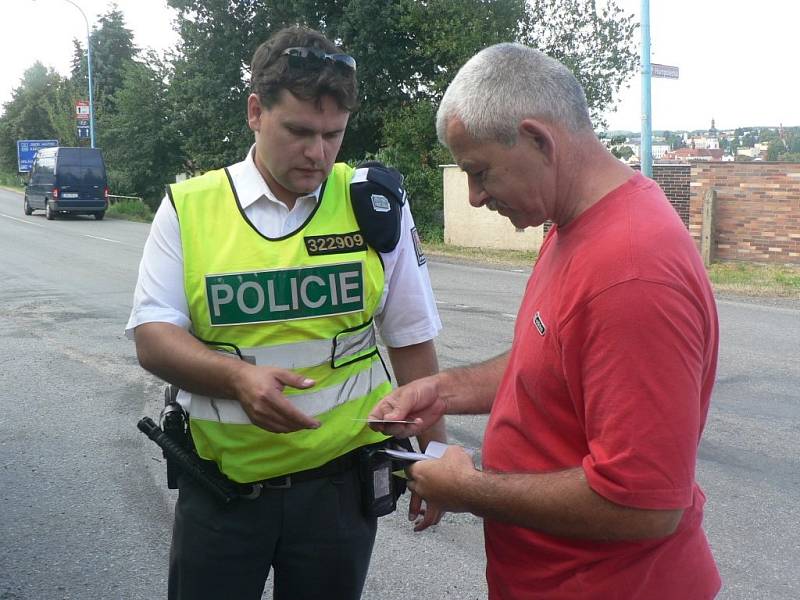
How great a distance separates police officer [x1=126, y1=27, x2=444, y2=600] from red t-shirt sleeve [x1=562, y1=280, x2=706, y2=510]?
796 mm

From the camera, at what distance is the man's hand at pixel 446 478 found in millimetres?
1759

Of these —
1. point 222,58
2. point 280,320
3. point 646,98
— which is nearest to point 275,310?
point 280,320

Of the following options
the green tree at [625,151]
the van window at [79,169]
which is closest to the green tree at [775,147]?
the green tree at [625,151]

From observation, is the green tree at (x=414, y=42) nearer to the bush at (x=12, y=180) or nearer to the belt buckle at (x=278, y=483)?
the belt buckle at (x=278, y=483)

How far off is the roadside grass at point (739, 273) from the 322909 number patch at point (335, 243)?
11563 millimetres

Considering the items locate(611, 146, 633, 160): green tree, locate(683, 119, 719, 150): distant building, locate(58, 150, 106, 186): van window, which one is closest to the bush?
locate(58, 150, 106, 186): van window

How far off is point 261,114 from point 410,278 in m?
0.57

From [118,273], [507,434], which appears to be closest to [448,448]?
[507,434]

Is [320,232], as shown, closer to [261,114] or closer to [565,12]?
[261,114]

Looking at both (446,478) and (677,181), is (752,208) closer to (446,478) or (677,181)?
(677,181)

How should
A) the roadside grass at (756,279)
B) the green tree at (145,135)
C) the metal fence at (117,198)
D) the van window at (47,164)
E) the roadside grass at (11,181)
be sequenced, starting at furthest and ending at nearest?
1. the roadside grass at (11,181)
2. the metal fence at (117,198)
3. the green tree at (145,135)
4. the van window at (47,164)
5. the roadside grass at (756,279)

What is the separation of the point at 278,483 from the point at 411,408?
377 millimetres

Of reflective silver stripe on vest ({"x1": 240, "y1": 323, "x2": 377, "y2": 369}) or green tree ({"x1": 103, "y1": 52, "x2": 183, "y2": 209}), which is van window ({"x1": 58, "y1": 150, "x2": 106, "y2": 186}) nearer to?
green tree ({"x1": 103, "y1": 52, "x2": 183, "y2": 209})

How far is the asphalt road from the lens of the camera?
13.0ft
